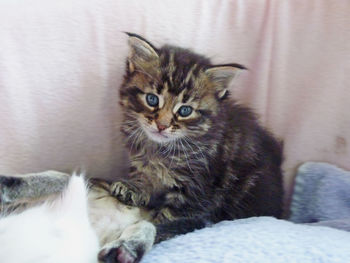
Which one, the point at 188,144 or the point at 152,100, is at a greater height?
the point at 152,100

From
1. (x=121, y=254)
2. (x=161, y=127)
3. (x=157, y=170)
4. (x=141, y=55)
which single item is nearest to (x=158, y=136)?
(x=161, y=127)

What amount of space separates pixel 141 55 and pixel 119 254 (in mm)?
558

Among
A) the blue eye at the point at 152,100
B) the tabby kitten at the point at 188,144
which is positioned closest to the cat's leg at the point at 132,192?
the tabby kitten at the point at 188,144

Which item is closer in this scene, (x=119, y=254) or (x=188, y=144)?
(x=119, y=254)

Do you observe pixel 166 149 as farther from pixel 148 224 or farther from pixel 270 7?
pixel 270 7

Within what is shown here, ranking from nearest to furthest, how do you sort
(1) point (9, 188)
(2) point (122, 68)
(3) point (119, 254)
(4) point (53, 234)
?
(4) point (53, 234) < (3) point (119, 254) < (1) point (9, 188) < (2) point (122, 68)

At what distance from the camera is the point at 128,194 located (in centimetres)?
132

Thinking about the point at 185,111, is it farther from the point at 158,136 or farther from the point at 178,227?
the point at 178,227

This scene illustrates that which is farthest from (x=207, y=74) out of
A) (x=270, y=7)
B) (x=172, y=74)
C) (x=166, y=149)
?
(x=270, y=7)

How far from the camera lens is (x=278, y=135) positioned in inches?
60.3

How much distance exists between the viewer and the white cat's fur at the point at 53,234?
2.83ft

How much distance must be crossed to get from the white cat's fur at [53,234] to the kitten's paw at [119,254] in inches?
0.9

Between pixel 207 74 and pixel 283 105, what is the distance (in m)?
0.35

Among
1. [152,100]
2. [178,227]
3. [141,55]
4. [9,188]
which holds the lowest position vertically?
[178,227]
